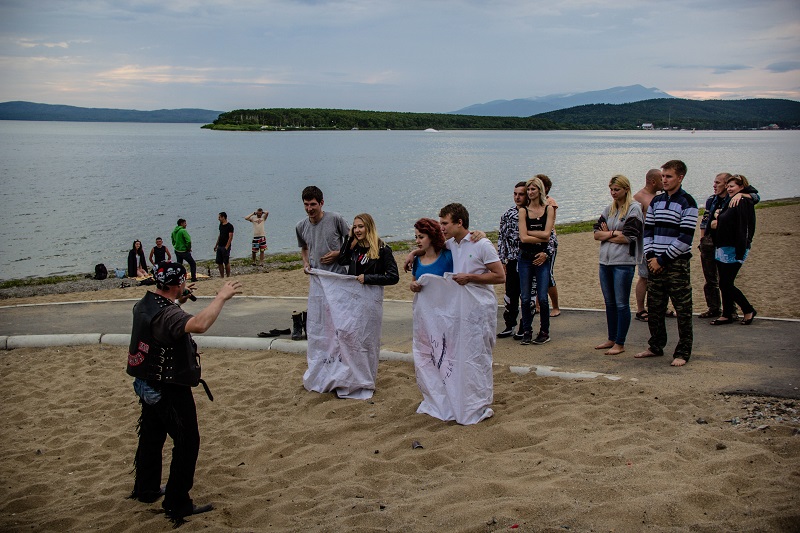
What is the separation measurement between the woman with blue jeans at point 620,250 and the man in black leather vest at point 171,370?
15.9 feet

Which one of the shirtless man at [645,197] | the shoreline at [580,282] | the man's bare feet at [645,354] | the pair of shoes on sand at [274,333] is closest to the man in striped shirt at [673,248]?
the man's bare feet at [645,354]

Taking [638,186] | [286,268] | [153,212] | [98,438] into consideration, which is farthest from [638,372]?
[638,186]

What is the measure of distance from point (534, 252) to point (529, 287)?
46 centimetres

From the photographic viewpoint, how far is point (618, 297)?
26.9ft

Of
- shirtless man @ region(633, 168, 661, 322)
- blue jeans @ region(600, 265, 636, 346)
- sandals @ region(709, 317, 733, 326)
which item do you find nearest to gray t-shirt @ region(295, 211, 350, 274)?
blue jeans @ region(600, 265, 636, 346)

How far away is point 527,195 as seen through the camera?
903cm

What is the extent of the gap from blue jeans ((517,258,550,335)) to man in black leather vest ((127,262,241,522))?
15.9 ft

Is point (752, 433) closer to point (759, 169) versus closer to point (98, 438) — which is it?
point (98, 438)

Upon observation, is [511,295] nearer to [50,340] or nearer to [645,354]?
[645,354]

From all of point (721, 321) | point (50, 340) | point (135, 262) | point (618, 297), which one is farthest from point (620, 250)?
point (135, 262)

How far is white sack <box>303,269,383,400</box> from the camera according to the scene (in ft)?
24.7

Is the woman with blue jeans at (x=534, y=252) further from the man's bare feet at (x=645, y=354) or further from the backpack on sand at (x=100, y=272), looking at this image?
the backpack on sand at (x=100, y=272)

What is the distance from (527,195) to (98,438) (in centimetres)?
570

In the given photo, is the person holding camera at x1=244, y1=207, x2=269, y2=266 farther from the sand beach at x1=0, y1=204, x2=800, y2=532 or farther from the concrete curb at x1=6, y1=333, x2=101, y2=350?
the sand beach at x1=0, y1=204, x2=800, y2=532
